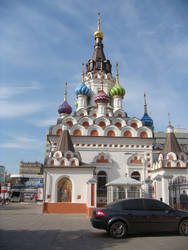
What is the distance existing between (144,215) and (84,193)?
1085 centimetres

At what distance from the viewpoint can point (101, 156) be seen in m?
22.8

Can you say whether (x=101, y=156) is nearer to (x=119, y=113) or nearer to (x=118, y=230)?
(x=119, y=113)

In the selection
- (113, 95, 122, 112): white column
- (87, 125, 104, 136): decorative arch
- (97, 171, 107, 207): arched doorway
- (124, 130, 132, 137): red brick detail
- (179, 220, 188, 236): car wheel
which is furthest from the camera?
(113, 95, 122, 112): white column

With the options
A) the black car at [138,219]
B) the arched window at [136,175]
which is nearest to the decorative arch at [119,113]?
the arched window at [136,175]

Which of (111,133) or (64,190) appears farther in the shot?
(111,133)

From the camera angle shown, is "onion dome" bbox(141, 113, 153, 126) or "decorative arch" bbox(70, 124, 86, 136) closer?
"decorative arch" bbox(70, 124, 86, 136)

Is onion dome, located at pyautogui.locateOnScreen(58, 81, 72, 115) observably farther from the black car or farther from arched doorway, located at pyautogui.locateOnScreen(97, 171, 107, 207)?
the black car

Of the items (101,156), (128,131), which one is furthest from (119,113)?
(101,156)

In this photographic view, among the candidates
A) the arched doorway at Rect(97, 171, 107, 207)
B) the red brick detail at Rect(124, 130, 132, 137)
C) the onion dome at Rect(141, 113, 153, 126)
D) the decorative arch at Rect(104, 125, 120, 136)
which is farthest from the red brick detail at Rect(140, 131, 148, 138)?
the onion dome at Rect(141, 113, 153, 126)

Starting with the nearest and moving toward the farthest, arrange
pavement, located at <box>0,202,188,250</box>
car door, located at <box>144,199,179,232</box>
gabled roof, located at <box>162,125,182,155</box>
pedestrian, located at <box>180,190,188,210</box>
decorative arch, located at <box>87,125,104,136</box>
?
pavement, located at <box>0,202,188,250</box>, car door, located at <box>144,199,179,232</box>, pedestrian, located at <box>180,190,188,210</box>, gabled roof, located at <box>162,125,182,155</box>, decorative arch, located at <box>87,125,104,136</box>

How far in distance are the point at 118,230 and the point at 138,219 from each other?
2.39ft

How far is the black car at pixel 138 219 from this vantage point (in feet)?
25.1

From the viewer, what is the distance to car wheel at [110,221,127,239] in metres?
7.60

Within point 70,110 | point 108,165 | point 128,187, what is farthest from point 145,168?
point 70,110
